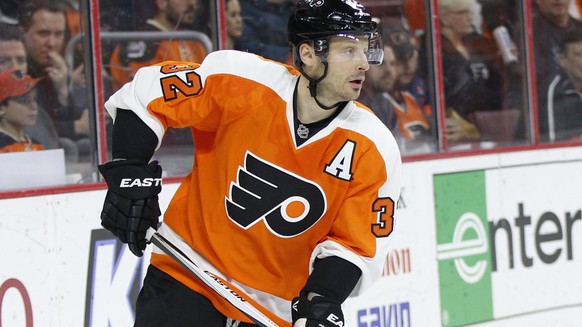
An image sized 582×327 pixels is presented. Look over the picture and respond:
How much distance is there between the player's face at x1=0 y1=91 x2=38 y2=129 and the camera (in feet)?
11.3

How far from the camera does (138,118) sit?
2438mm

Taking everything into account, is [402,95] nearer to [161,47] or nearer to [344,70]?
[161,47]

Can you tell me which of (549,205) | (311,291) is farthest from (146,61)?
(549,205)

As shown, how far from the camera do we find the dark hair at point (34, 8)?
346cm

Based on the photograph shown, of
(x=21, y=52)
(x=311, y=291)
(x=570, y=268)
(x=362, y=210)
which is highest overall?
(x=21, y=52)

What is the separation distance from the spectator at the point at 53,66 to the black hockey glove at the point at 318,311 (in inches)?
56.5

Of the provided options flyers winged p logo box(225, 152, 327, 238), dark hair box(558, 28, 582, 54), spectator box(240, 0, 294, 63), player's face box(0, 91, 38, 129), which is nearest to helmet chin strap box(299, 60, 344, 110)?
flyers winged p logo box(225, 152, 327, 238)

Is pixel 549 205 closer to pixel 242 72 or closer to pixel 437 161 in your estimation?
pixel 437 161

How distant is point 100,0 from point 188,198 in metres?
1.32

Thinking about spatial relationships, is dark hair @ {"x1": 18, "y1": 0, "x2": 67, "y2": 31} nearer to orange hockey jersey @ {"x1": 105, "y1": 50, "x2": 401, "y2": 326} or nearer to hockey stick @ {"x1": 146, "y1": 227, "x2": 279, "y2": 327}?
orange hockey jersey @ {"x1": 105, "y1": 50, "x2": 401, "y2": 326}

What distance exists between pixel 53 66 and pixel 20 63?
13 cm

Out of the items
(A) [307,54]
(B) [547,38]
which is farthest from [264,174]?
(B) [547,38]

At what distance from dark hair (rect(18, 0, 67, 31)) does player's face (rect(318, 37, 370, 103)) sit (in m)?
1.34

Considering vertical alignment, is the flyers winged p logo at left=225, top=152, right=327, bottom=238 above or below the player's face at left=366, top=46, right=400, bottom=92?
below
